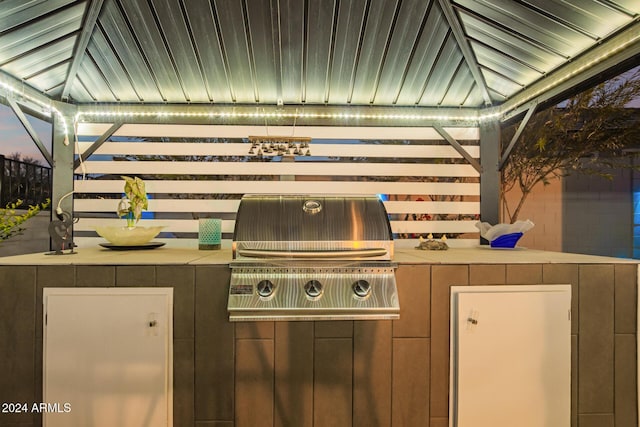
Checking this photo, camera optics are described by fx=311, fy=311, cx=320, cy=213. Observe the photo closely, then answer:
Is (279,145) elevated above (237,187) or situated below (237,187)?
above

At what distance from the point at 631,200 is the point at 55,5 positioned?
8.10 metres

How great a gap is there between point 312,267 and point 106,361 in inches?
52.1

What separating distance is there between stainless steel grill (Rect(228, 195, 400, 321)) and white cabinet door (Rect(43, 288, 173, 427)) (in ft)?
1.70

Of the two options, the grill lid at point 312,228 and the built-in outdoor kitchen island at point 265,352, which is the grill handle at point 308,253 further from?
the built-in outdoor kitchen island at point 265,352

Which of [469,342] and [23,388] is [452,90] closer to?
[469,342]

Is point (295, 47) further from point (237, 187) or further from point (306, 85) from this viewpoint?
point (237, 187)

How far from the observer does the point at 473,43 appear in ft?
8.49

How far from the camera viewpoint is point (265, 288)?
1842mm

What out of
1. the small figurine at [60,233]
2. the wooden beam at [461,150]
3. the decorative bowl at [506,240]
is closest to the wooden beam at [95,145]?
the small figurine at [60,233]

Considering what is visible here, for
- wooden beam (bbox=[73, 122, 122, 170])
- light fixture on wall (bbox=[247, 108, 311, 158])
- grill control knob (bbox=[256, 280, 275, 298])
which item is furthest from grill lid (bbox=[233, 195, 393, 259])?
wooden beam (bbox=[73, 122, 122, 170])

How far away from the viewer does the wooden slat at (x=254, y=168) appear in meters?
3.22

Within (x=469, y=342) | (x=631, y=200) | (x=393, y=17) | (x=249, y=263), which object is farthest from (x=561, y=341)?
(x=631, y=200)

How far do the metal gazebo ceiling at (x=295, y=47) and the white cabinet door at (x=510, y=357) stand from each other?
1.68 meters

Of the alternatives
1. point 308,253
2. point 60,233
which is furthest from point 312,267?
point 60,233
